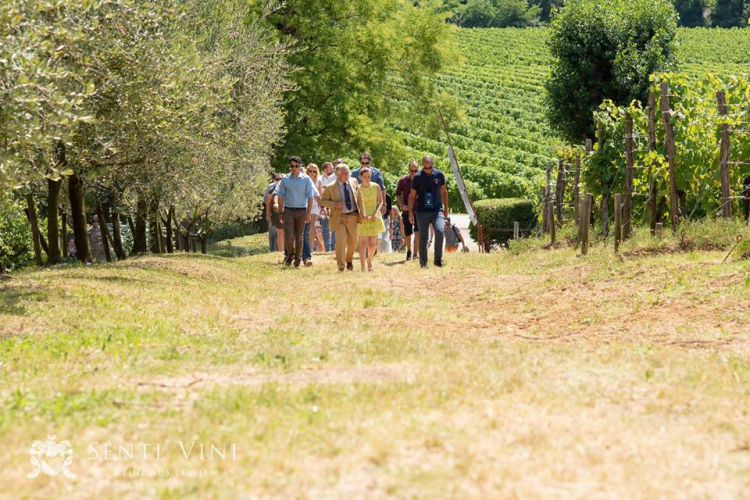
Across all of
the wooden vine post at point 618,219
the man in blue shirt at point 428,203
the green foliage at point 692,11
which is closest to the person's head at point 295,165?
the man in blue shirt at point 428,203

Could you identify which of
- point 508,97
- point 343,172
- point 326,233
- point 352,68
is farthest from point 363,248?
point 508,97

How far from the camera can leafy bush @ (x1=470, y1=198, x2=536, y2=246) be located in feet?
89.9

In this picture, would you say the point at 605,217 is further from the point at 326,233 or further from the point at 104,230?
the point at 104,230

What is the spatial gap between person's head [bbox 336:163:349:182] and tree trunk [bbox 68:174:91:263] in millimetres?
4363

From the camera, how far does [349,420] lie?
517cm

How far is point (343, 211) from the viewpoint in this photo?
54.4 ft

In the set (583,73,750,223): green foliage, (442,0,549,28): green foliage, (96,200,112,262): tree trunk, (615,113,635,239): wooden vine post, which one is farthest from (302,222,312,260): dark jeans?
(442,0,549,28): green foliage

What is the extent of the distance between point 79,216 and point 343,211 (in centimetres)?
484

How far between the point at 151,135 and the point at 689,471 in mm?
11440

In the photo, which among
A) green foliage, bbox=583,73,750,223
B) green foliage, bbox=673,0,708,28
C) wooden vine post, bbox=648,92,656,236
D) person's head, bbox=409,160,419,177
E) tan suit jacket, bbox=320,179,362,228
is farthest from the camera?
green foliage, bbox=673,0,708,28

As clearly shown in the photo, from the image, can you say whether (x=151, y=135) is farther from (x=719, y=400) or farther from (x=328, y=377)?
(x=719, y=400)

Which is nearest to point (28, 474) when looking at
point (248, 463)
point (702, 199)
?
point (248, 463)

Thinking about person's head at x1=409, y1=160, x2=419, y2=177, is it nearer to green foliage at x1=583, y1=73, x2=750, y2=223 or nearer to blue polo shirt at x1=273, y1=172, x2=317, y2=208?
blue polo shirt at x1=273, y1=172, x2=317, y2=208

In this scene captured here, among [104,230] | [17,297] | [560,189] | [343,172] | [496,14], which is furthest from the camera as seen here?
[496,14]
